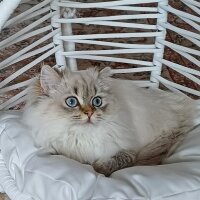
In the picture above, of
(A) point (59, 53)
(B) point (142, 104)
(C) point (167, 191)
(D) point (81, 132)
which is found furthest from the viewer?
(A) point (59, 53)

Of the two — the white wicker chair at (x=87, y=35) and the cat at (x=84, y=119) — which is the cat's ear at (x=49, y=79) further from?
the white wicker chair at (x=87, y=35)

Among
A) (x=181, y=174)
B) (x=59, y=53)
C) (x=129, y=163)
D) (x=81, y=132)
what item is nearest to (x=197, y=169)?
(x=181, y=174)

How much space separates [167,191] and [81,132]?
10.4 inches


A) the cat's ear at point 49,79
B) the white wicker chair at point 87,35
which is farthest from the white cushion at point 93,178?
the white wicker chair at point 87,35

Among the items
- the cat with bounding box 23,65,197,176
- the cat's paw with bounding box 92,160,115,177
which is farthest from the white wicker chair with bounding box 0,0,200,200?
the cat's paw with bounding box 92,160,115,177

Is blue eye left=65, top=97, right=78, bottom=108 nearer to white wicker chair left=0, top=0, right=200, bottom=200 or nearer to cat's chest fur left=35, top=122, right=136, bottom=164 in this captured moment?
cat's chest fur left=35, top=122, right=136, bottom=164

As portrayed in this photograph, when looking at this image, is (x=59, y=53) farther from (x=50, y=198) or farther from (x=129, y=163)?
(x=50, y=198)

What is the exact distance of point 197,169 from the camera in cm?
107

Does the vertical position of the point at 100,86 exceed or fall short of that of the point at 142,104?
it exceeds it

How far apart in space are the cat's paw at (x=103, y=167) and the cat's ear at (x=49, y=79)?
0.22 metres

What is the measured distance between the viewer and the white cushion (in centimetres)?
96

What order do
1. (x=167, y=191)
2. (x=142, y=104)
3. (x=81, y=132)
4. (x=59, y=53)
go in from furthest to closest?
(x=59, y=53) → (x=142, y=104) → (x=81, y=132) → (x=167, y=191)

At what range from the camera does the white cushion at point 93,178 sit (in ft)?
3.15

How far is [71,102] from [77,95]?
23 millimetres
